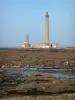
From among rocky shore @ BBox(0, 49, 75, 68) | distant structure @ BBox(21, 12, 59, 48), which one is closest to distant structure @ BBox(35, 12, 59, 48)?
distant structure @ BBox(21, 12, 59, 48)

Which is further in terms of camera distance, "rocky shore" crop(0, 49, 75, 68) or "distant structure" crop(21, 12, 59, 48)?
"distant structure" crop(21, 12, 59, 48)

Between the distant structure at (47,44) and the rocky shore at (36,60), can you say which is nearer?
the rocky shore at (36,60)

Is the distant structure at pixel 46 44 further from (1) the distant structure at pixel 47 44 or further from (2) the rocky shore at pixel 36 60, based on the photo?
(2) the rocky shore at pixel 36 60

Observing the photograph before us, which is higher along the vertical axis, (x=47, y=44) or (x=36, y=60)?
(x=47, y=44)

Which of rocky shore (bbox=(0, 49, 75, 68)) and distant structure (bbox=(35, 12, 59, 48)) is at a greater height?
distant structure (bbox=(35, 12, 59, 48))

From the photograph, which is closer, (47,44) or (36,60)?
(36,60)

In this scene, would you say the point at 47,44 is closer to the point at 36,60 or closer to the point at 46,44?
the point at 46,44

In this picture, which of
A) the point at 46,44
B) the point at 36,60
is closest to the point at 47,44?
the point at 46,44

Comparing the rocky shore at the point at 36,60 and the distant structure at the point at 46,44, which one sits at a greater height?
the distant structure at the point at 46,44

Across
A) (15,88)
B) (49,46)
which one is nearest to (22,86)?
(15,88)

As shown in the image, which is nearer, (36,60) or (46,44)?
(36,60)

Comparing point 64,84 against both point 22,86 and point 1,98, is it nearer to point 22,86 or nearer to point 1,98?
point 22,86

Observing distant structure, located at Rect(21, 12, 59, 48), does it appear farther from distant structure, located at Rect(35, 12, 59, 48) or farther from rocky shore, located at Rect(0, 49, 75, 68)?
rocky shore, located at Rect(0, 49, 75, 68)

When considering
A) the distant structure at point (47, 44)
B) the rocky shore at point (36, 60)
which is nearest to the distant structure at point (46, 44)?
the distant structure at point (47, 44)
